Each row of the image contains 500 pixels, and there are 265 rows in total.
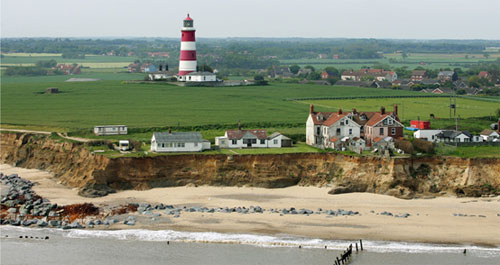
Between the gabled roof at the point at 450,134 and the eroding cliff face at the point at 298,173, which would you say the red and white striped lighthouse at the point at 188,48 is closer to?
the gabled roof at the point at 450,134

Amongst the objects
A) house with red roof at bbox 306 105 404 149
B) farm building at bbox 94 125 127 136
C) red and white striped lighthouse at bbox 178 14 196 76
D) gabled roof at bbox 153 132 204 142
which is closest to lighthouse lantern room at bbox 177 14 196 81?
red and white striped lighthouse at bbox 178 14 196 76

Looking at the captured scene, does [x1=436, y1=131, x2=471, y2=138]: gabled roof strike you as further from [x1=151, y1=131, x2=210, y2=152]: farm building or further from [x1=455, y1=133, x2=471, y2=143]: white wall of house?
[x1=151, y1=131, x2=210, y2=152]: farm building

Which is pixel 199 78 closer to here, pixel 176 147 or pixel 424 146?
pixel 176 147

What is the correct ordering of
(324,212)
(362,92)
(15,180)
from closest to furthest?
(324,212) < (15,180) < (362,92)

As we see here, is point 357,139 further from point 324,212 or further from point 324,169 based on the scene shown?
point 324,212

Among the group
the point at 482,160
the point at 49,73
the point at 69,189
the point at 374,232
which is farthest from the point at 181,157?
the point at 49,73
